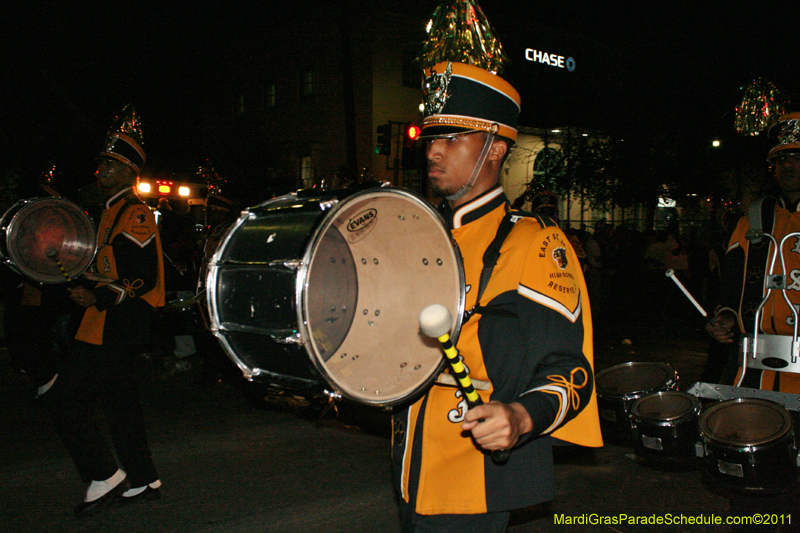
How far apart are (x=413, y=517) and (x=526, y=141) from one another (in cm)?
2300

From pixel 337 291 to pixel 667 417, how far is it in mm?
1899

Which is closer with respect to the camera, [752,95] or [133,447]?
[133,447]

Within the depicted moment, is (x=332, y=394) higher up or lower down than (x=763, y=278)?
lower down

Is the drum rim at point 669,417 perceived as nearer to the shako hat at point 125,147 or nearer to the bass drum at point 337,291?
the bass drum at point 337,291

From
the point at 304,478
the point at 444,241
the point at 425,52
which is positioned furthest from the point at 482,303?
the point at 304,478

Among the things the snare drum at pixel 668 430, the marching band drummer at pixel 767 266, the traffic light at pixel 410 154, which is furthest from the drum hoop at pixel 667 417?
the traffic light at pixel 410 154

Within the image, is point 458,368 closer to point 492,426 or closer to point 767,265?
→ point 492,426

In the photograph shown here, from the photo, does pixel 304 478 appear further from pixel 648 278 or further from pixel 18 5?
pixel 18 5

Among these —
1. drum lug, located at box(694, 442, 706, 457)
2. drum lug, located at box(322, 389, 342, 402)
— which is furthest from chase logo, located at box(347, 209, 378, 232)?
drum lug, located at box(694, 442, 706, 457)

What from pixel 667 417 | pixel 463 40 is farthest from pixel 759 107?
pixel 463 40

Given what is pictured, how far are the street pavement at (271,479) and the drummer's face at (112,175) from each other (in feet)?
7.17

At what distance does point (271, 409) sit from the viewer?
22.2 feet

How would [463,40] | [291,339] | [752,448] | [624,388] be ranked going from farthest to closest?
[624,388], [752,448], [463,40], [291,339]

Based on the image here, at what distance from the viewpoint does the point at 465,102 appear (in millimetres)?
2041
